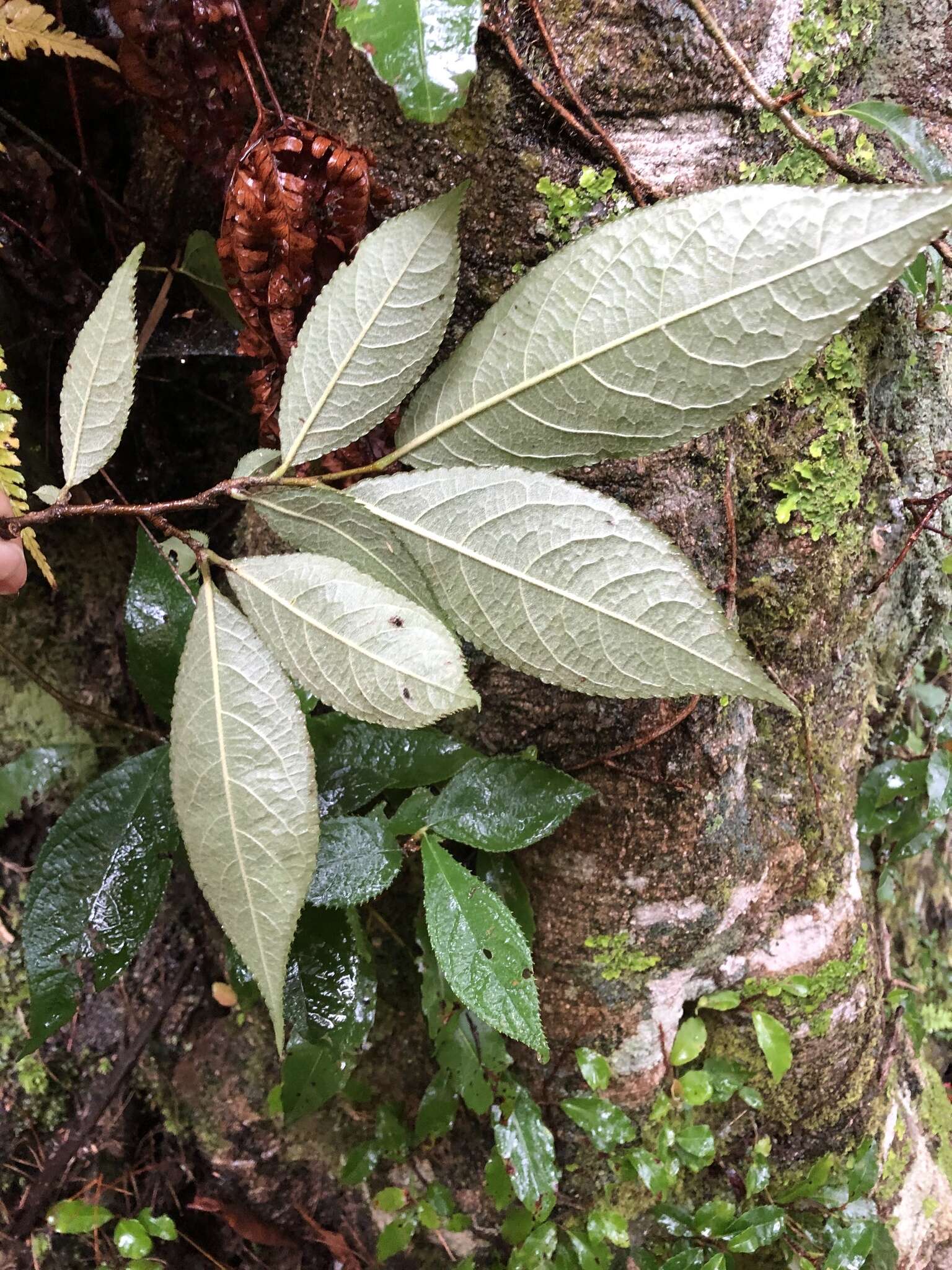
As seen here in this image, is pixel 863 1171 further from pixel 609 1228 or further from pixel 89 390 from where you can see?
pixel 89 390

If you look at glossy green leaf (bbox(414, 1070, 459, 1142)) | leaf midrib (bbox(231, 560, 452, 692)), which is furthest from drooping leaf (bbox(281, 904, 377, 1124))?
leaf midrib (bbox(231, 560, 452, 692))

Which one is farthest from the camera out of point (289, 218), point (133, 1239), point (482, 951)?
point (133, 1239)

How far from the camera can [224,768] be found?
714 millimetres

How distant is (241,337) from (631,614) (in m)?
0.62

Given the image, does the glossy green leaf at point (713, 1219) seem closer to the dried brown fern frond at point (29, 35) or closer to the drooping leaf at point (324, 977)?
the drooping leaf at point (324, 977)

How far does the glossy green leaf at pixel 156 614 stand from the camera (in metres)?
1.06

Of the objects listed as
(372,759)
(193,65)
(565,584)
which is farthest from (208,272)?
(565,584)

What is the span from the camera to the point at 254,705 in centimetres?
71

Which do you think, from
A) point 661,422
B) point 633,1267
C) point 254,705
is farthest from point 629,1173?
point 661,422

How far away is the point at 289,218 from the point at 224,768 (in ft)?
1.96

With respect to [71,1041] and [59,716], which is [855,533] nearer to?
[59,716]

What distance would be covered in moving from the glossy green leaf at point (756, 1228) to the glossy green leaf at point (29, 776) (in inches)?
54.4

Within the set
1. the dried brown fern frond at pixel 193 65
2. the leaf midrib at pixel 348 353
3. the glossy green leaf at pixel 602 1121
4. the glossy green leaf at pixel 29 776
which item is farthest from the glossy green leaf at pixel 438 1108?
the dried brown fern frond at pixel 193 65

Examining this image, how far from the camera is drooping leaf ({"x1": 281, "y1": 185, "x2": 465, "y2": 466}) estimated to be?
2.30ft
